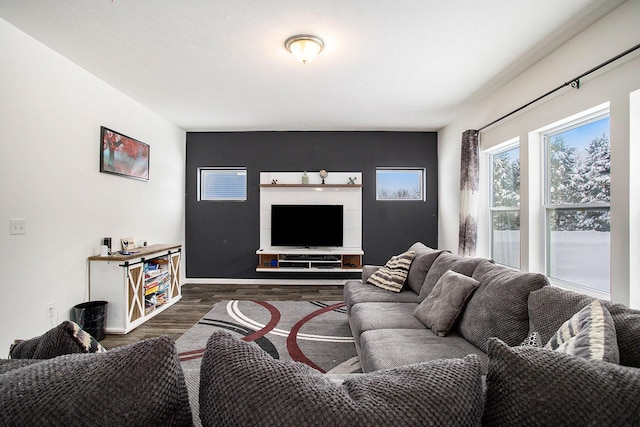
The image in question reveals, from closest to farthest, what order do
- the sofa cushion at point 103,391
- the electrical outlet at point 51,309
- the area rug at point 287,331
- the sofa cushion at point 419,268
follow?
the sofa cushion at point 103,391, the area rug at point 287,331, the electrical outlet at point 51,309, the sofa cushion at point 419,268

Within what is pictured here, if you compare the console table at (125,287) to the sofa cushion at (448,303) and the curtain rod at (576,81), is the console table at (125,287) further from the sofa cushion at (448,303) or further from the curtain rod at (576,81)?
the curtain rod at (576,81)

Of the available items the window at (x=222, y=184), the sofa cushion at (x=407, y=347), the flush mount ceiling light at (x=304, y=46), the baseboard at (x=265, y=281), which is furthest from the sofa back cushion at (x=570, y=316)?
the window at (x=222, y=184)

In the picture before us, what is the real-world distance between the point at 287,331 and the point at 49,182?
100 inches

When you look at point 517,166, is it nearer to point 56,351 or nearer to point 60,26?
point 56,351

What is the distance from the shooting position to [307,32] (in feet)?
7.88

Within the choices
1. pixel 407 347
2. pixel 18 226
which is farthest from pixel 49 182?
pixel 407 347

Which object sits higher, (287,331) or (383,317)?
(383,317)

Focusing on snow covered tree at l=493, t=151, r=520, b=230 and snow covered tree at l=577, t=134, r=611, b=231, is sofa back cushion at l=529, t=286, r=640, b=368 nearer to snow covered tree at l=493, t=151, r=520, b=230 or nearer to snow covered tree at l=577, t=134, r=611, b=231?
snow covered tree at l=577, t=134, r=611, b=231

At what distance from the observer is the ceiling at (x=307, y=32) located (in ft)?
6.95

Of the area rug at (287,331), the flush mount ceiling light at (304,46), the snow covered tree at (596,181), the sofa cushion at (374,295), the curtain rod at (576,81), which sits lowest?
the area rug at (287,331)

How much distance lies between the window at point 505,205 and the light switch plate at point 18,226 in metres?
4.59

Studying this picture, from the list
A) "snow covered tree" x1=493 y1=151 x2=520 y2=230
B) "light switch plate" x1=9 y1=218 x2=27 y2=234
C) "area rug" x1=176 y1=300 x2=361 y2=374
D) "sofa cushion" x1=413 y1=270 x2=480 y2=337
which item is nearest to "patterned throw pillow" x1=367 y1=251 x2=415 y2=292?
"area rug" x1=176 y1=300 x2=361 y2=374

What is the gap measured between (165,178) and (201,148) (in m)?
0.92

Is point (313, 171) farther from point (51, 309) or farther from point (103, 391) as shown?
point (103, 391)
